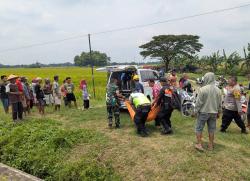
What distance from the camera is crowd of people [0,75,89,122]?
418 inches

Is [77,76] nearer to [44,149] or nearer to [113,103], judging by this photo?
[113,103]

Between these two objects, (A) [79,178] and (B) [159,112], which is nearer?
(A) [79,178]

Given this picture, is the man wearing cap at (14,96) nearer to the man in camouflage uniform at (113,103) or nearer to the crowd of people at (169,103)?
the crowd of people at (169,103)

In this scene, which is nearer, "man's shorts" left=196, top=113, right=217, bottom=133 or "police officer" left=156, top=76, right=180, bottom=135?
"man's shorts" left=196, top=113, right=217, bottom=133

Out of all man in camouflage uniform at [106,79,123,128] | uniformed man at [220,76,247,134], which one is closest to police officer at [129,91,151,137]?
man in camouflage uniform at [106,79,123,128]

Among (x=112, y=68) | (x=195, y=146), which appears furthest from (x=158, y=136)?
(x=112, y=68)

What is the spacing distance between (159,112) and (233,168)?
274cm

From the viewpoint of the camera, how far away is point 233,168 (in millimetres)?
6094

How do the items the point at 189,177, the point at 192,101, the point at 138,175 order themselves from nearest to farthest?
the point at 189,177 < the point at 138,175 < the point at 192,101

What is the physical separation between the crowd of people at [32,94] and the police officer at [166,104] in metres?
4.98

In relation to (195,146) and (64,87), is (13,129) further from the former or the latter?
(195,146)

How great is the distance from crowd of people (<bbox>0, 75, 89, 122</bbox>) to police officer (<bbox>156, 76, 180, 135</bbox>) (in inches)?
196

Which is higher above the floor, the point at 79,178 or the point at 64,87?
the point at 64,87

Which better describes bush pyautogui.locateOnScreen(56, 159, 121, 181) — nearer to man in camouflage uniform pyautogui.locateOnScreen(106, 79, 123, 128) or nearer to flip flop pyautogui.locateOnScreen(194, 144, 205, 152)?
flip flop pyautogui.locateOnScreen(194, 144, 205, 152)
